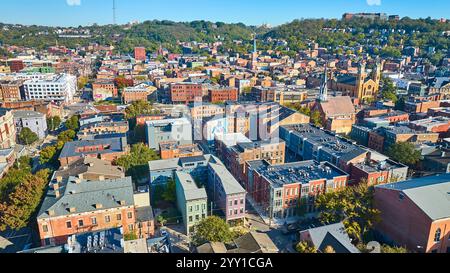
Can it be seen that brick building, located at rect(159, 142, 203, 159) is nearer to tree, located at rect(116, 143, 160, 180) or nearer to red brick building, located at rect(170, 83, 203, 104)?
tree, located at rect(116, 143, 160, 180)

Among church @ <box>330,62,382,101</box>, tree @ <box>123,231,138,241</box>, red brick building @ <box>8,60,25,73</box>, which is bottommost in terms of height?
tree @ <box>123,231,138,241</box>

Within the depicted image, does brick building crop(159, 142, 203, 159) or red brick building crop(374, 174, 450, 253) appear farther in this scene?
brick building crop(159, 142, 203, 159)

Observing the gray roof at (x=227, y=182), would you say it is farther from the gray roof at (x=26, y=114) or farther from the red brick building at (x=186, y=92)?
the red brick building at (x=186, y=92)

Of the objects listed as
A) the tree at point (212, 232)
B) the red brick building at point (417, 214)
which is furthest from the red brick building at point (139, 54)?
the red brick building at point (417, 214)

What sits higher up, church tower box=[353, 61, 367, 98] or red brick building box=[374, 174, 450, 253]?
church tower box=[353, 61, 367, 98]

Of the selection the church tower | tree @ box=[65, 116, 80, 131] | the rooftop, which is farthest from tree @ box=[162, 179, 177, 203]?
the church tower
